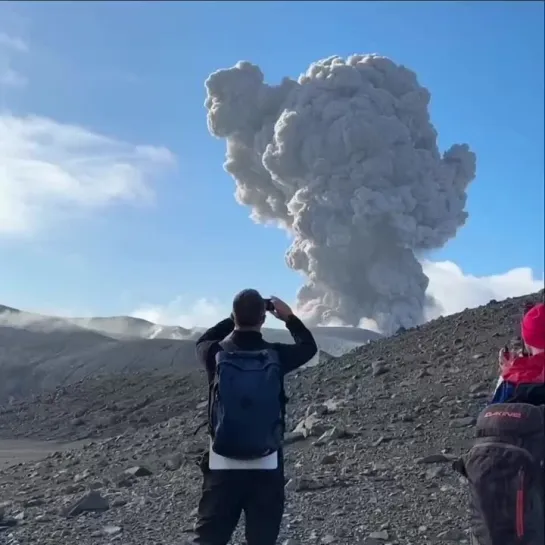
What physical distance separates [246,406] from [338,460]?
5242 millimetres

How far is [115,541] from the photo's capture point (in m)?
6.63

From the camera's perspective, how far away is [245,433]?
3.62 meters

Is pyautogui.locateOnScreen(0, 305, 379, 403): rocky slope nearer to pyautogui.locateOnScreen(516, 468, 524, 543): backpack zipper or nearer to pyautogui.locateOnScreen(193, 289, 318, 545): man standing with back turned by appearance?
pyautogui.locateOnScreen(193, 289, 318, 545): man standing with back turned

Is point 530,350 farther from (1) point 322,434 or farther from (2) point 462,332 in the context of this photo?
(2) point 462,332

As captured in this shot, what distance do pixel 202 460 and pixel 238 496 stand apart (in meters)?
0.22

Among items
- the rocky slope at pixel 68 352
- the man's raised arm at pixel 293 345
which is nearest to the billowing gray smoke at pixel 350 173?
the rocky slope at pixel 68 352

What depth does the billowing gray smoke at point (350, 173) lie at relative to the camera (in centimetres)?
5191

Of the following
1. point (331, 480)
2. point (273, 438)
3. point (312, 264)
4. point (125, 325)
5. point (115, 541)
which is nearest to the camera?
point (273, 438)

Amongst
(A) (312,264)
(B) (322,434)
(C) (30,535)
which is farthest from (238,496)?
(A) (312,264)

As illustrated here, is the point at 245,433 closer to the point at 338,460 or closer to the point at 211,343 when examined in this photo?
the point at 211,343

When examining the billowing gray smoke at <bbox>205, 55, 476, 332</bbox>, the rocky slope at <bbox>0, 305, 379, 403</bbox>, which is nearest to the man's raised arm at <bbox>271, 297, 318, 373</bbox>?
the rocky slope at <bbox>0, 305, 379, 403</bbox>

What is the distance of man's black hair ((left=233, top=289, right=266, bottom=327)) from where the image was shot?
12.6 feet

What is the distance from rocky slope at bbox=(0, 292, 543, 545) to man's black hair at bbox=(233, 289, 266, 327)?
2769mm

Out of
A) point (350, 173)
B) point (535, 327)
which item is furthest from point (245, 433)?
point (350, 173)
